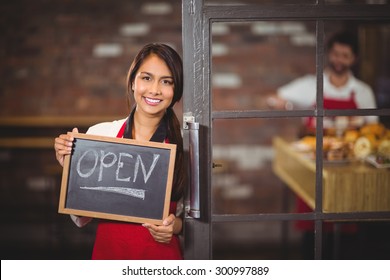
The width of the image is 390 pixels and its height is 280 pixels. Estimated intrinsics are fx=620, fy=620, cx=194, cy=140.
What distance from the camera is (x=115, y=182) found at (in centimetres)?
229

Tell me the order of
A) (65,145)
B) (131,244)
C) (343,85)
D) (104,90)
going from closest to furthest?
(65,145) < (131,244) < (343,85) < (104,90)

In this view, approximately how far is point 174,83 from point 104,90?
3229 millimetres

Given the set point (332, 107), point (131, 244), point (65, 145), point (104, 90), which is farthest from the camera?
point (104, 90)

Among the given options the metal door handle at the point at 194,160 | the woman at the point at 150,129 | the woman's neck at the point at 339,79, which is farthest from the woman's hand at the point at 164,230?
the woman's neck at the point at 339,79

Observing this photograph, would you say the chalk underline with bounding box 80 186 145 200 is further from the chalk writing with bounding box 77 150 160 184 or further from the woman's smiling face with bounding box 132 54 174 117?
the woman's smiling face with bounding box 132 54 174 117

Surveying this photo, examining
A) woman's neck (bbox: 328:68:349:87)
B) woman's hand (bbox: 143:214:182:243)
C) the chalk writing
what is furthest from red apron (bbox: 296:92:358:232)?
the chalk writing

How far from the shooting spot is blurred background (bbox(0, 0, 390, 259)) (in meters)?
5.30

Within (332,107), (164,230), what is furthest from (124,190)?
(332,107)

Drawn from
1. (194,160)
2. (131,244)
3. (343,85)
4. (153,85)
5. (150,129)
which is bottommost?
(131,244)

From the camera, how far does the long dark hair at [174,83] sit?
2.29m

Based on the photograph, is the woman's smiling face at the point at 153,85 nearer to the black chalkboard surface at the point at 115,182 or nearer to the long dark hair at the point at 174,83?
the long dark hair at the point at 174,83

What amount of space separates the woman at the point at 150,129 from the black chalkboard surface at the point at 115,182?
0.23ft

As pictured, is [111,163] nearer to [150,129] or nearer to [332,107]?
[150,129]
